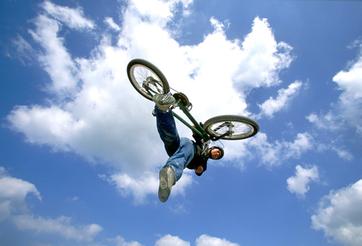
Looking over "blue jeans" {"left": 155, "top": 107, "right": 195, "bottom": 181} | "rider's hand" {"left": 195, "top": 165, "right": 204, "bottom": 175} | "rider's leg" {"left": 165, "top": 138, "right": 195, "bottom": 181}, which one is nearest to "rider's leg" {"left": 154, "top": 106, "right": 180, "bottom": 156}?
"blue jeans" {"left": 155, "top": 107, "right": 195, "bottom": 181}

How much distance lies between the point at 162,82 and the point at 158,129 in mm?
1741

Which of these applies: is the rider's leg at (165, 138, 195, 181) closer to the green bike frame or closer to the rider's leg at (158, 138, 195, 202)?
the rider's leg at (158, 138, 195, 202)

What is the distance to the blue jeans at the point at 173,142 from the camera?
364 inches

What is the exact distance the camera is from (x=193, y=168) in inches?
→ 415

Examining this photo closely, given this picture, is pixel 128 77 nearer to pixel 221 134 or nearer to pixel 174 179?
pixel 221 134

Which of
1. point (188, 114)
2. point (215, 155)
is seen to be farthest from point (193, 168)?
point (188, 114)

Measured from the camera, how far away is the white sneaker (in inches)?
328

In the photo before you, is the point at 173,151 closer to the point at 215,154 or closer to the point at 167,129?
the point at 167,129

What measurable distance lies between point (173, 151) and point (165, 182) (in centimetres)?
195

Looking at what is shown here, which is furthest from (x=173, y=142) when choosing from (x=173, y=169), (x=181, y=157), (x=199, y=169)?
(x=173, y=169)

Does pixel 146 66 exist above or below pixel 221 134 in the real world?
above

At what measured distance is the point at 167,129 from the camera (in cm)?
965

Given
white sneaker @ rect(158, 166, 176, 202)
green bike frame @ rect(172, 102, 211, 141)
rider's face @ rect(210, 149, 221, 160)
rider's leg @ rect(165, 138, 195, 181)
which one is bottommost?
white sneaker @ rect(158, 166, 176, 202)

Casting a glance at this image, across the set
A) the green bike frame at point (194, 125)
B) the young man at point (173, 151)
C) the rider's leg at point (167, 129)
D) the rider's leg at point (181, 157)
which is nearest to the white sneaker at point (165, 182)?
the young man at point (173, 151)
